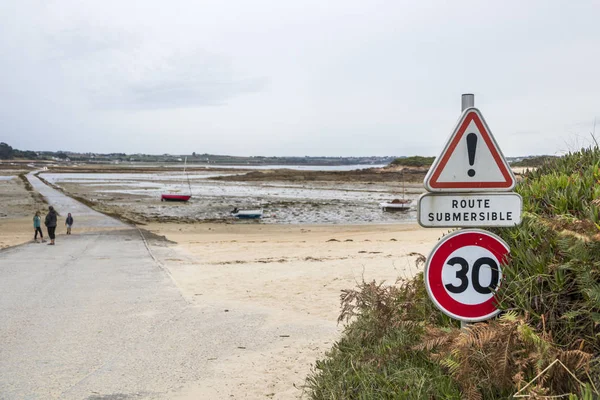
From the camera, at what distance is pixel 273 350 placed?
6.45m

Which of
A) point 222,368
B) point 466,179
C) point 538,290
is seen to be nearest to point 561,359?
point 538,290

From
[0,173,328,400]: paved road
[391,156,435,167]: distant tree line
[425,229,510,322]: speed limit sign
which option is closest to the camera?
[425,229,510,322]: speed limit sign

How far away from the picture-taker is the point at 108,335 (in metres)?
7.11

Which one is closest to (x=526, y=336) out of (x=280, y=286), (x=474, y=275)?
(x=474, y=275)

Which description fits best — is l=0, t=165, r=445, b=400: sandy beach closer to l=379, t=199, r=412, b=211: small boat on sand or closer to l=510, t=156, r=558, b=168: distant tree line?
l=510, t=156, r=558, b=168: distant tree line

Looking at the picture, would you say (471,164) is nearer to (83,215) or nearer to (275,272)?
(275,272)

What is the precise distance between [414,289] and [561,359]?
6.76 feet

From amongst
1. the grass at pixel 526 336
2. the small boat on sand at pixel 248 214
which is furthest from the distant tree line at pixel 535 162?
the small boat on sand at pixel 248 214

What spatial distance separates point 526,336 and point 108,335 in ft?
18.8

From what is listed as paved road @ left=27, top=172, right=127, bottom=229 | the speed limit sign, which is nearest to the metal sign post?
the speed limit sign

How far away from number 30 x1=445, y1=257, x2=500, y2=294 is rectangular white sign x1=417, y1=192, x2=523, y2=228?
230 mm

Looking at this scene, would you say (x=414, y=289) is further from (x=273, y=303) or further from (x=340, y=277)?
(x=340, y=277)

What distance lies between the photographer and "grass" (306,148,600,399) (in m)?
2.98

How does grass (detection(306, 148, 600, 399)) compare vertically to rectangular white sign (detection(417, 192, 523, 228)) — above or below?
below
